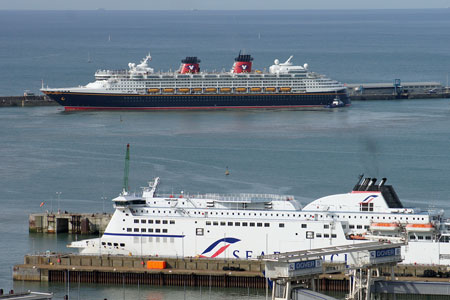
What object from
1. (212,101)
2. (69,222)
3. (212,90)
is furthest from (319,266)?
(212,90)

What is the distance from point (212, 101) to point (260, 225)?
5749 cm

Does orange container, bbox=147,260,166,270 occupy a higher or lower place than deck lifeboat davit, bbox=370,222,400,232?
lower

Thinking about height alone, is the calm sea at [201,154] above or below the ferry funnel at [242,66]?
below

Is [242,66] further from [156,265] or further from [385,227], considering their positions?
[156,265]

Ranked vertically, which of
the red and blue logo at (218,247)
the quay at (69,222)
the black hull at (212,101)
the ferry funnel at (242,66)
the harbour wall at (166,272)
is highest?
the ferry funnel at (242,66)

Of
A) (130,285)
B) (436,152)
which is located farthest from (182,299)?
(436,152)

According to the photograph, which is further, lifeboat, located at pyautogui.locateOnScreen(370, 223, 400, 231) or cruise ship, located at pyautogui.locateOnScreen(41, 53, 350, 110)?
cruise ship, located at pyautogui.locateOnScreen(41, 53, 350, 110)

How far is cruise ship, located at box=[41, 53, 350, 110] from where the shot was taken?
94750mm

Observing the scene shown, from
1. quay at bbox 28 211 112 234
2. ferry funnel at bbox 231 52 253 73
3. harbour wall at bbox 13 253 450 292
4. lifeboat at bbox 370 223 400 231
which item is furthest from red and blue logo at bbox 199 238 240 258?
ferry funnel at bbox 231 52 253 73

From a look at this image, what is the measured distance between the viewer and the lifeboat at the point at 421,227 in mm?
36909

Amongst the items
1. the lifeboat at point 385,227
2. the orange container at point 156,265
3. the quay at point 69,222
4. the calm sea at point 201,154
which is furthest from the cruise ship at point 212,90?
the orange container at point 156,265

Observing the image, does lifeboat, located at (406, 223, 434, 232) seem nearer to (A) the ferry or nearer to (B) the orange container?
(A) the ferry

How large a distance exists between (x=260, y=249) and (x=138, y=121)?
46.7 m

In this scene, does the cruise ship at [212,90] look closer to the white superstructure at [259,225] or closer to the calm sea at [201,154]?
the calm sea at [201,154]
